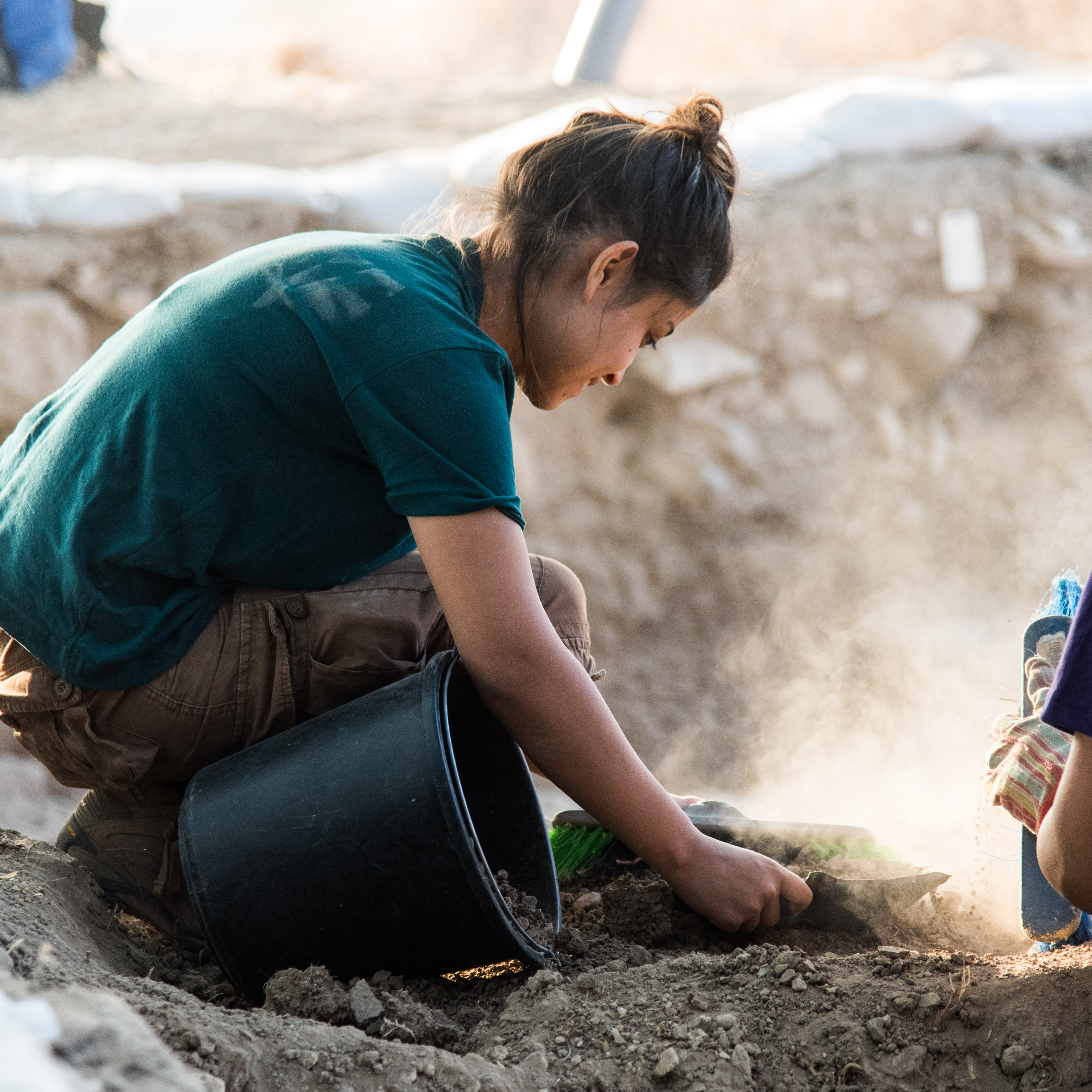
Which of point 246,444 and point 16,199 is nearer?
point 246,444

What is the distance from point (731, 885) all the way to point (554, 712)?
1.07ft

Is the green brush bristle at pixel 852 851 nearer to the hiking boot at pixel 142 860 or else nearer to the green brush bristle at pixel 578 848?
the green brush bristle at pixel 578 848

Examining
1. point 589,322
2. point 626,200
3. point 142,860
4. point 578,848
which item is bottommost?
point 578,848

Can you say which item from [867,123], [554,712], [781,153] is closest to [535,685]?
[554,712]

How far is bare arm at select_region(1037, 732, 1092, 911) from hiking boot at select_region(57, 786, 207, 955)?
1025 millimetres

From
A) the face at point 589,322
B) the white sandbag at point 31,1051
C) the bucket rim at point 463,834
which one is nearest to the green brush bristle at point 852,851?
the bucket rim at point 463,834

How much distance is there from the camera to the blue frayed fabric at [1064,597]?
1.43 m

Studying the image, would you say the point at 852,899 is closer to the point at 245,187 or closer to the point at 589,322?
the point at 589,322

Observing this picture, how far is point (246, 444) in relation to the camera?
1.23m

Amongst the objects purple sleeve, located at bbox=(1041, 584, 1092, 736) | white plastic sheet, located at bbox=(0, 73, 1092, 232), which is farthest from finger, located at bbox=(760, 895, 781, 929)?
white plastic sheet, located at bbox=(0, 73, 1092, 232)

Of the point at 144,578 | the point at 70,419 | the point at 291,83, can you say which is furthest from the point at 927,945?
the point at 291,83

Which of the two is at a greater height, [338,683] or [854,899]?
[338,683]

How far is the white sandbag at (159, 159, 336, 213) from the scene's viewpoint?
297 centimetres

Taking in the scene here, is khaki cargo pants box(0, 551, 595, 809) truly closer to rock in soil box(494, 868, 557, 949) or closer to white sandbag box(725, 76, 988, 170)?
rock in soil box(494, 868, 557, 949)
